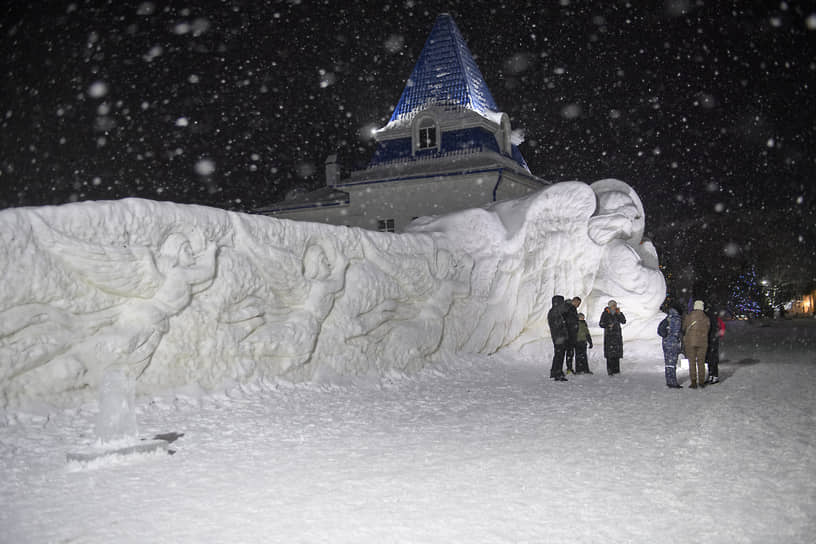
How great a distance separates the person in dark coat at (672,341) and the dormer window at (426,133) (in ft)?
54.2

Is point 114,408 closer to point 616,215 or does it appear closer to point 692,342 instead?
point 692,342

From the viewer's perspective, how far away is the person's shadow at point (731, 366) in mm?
12478

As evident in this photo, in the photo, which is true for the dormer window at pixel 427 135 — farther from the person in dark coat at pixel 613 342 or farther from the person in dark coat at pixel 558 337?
the person in dark coat at pixel 613 342

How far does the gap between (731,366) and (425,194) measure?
15.0 m

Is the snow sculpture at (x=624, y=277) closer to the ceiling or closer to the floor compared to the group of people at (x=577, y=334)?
closer to the ceiling

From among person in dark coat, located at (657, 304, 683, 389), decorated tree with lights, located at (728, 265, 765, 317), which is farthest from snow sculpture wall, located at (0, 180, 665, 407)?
decorated tree with lights, located at (728, 265, 765, 317)

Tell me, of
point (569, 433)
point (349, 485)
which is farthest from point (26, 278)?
point (569, 433)

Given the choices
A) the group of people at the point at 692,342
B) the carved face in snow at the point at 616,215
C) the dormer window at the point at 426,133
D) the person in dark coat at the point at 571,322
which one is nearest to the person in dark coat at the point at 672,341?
the group of people at the point at 692,342

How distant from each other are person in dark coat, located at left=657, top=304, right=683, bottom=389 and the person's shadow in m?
1.46

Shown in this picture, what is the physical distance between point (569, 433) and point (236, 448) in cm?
370

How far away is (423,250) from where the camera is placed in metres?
13.5

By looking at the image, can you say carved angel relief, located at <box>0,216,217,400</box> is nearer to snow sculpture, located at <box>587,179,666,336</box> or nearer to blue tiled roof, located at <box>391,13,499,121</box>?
snow sculpture, located at <box>587,179,666,336</box>

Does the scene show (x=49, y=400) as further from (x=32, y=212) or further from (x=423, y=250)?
(x=423, y=250)

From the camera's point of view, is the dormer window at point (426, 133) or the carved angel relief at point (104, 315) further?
the dormer window at point (426, 133)
